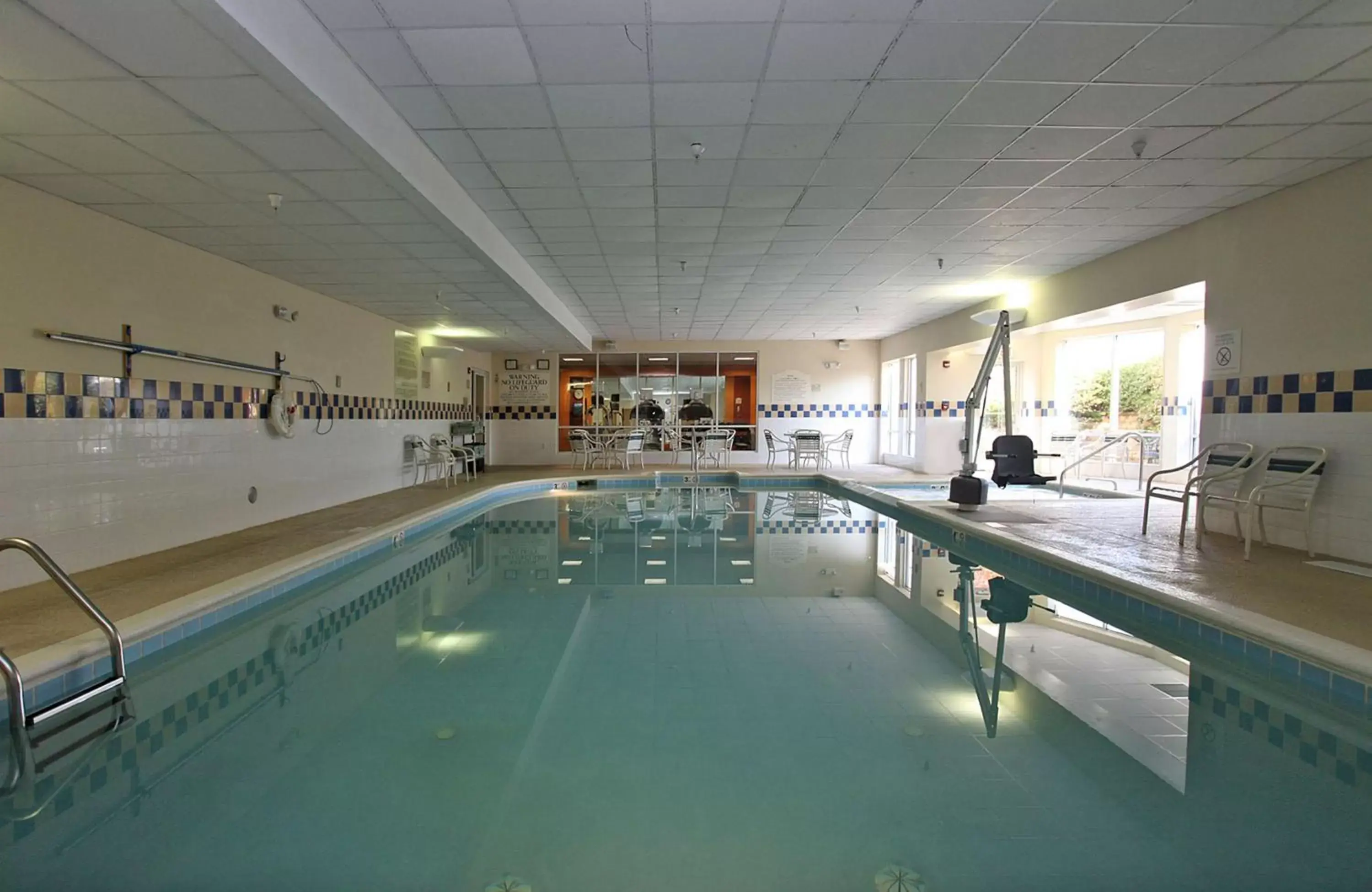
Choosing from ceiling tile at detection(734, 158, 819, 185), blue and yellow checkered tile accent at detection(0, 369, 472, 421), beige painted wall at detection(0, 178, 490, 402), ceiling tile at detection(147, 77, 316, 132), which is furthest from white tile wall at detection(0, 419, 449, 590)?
ceiling tile at detection(734, 158, 819, 185)

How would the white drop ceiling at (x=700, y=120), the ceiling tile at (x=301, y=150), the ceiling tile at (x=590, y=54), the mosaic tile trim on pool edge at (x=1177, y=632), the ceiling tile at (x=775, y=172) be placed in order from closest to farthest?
the mosaic tile trim on pool edge at (x=1177, y=632) → the white drop ceiling at (x=700, y=120) → the ceiling tile at (x=590, y=54) → the ceiling tile at (x=301, y=150) → the ceiling tile at (x=775, y=172)

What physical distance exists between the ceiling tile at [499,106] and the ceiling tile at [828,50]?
1.07 meters

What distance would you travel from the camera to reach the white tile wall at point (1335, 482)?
373 cm

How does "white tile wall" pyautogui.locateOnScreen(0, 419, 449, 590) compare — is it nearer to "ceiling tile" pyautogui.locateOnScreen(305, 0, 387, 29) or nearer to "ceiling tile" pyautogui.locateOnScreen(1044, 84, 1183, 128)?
"ceiling tile" pyautogui.locateOnScreen(305, 0, 387, 29)

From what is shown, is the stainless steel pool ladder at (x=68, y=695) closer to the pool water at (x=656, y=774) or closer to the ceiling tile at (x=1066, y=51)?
the pool water at (x=656, y=774)

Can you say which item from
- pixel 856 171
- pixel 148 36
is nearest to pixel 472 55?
pixel 148 36

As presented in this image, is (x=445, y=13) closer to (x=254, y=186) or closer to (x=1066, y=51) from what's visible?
(x=254, y=186)

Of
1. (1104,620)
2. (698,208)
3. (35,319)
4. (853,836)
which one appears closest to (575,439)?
(698,208)

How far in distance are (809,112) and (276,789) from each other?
334 centimetres

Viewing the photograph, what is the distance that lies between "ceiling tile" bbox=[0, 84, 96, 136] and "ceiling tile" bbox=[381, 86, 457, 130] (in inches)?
24.5

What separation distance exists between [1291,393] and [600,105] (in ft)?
15.0

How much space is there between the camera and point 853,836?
155cm

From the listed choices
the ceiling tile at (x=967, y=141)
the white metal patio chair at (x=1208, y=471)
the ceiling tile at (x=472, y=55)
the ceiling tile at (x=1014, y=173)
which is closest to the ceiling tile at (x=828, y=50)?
the ceiling tile at (x=967, y=141)

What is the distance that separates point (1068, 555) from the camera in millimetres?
3842
